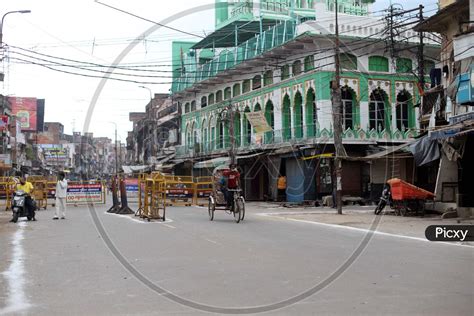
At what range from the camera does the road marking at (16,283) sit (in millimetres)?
6089

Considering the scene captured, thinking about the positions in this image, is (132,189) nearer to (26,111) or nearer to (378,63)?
(378,63)

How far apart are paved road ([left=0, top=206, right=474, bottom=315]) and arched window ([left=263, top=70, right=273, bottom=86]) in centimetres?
2425

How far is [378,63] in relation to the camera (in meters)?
33.3

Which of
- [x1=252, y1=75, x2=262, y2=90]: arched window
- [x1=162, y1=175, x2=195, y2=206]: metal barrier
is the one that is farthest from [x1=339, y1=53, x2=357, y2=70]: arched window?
[x1=162, y1=175, x2=195, y2=206]: metal barrier

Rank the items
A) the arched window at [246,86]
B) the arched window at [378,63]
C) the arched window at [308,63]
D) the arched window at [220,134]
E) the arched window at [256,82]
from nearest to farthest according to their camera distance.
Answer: the arched window at [308,63] < the arched window at [378,63] < the arched window at [256,82] < the arched window at [246,86] < the arched window at [220,134]

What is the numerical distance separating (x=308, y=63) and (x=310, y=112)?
2.93 meters

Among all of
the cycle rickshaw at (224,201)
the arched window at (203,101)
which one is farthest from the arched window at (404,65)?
the cycle rickshaw at (224,201)

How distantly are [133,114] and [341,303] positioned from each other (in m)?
108

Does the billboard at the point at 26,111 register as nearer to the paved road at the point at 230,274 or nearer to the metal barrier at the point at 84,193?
the metal barrier at the point at 84,193

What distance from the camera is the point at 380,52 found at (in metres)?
33.1

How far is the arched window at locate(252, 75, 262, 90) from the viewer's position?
3797cm

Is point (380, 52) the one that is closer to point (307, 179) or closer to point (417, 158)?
point (307, 179)

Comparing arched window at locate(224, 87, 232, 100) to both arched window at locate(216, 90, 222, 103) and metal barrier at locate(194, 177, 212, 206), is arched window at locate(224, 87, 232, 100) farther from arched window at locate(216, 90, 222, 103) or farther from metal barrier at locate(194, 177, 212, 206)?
metal barrier at locate(194, 177, 212, 206)

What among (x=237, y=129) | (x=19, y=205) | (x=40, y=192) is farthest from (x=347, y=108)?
(x=19, y=205)
